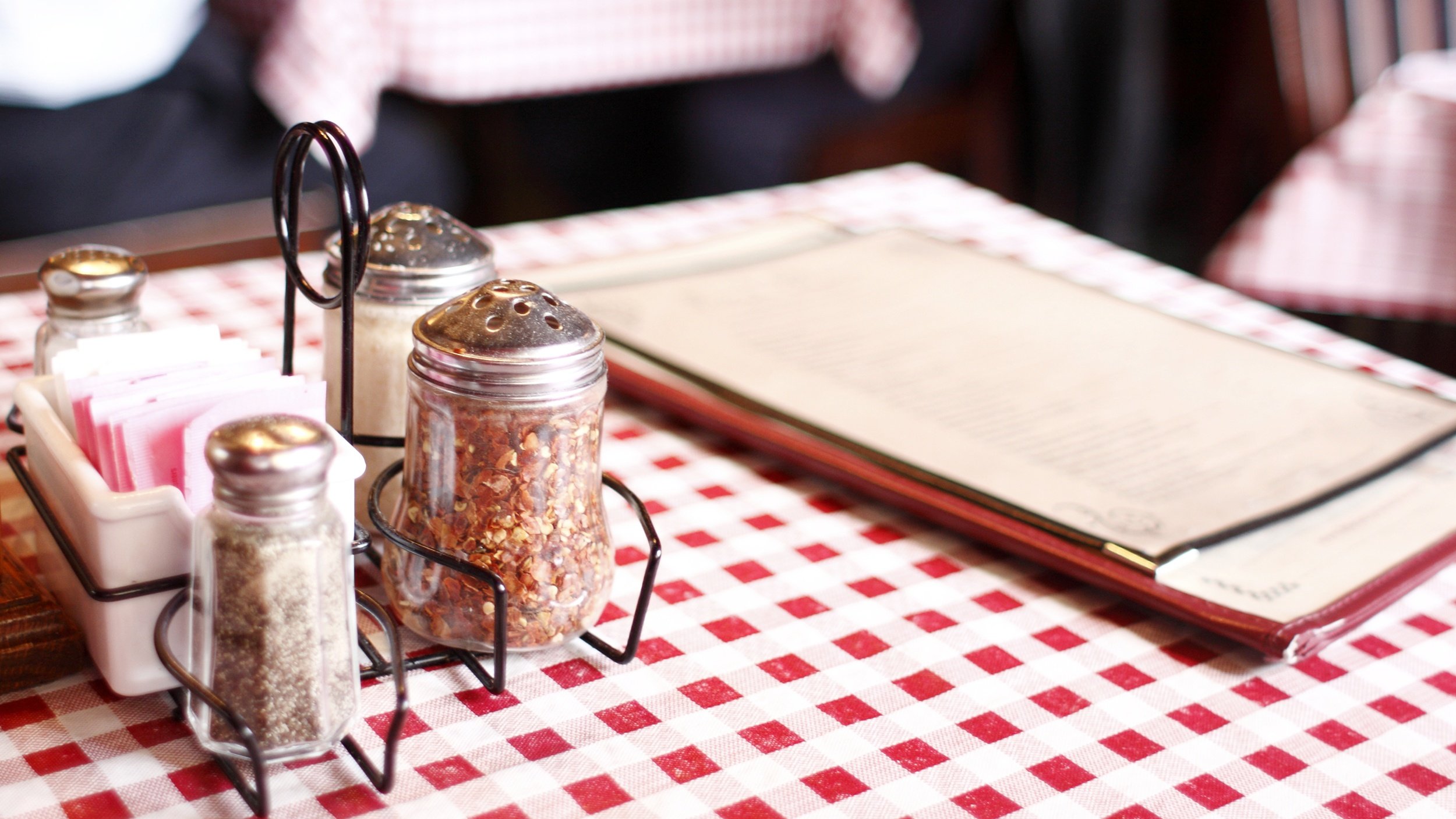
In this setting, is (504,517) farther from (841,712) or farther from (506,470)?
(841,712)

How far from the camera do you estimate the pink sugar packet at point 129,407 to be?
1.70ft

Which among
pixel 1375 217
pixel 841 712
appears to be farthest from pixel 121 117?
pixel 1375 217

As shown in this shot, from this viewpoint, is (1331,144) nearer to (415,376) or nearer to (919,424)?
(919,424)

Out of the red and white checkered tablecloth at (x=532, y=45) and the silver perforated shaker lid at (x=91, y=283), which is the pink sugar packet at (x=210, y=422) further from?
the red and white checkered tablecloth at (x=532, y=45)

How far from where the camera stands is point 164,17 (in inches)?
75.7

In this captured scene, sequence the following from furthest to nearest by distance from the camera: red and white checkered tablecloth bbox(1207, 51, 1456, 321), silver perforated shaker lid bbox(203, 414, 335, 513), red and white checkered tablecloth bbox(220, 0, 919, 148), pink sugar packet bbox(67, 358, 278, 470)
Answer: red and white checkered tablecloth bbox(220, 0, 919, 148) → red and white checkered tablecloth bbox(1207, 51, 1456, 321) → pink sugar packet bbox(67, 358, 278, 470) → silver perforated shaker lid bbox(203, 414, 335, 513)

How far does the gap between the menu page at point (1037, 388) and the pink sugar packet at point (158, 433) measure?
38 cm

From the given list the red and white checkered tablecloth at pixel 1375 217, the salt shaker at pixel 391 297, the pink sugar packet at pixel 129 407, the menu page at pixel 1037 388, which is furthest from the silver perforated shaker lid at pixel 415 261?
the red and white checkered tablecloth at pixel 1375 217

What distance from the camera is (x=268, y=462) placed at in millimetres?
438

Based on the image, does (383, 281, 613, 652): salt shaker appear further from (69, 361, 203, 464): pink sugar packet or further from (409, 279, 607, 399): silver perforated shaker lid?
(69, 361, 203, 464): pink sugar packet

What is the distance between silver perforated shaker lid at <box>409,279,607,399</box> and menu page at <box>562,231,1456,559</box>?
0.28 meters

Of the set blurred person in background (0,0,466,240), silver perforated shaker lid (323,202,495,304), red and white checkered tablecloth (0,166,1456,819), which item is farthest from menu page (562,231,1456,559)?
blurred person in background (0,0,466,240)

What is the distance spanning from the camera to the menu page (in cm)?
75

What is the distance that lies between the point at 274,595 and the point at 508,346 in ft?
0.44
